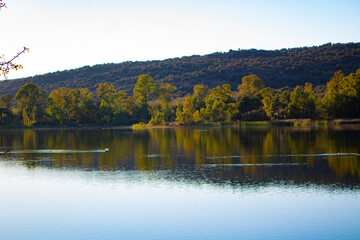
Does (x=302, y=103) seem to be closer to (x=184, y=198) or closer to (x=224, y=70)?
(x=184, y=198)

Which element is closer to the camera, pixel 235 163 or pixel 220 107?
pixel 235 163

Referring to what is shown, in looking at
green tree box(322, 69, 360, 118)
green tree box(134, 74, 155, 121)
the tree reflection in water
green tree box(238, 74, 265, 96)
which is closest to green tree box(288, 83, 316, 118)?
green tree box(322, 69, 360, 118)

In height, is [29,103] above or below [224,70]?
below

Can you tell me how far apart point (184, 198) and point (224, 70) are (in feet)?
429

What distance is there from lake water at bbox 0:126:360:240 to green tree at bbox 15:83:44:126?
6934 centimetres

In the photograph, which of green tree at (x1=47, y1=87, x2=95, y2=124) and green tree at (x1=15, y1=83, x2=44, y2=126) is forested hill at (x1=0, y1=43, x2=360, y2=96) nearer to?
green tree at (x1=47, y1=87, x2=95, y2=124)

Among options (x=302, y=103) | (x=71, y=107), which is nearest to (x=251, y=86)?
(x=302, y=103)

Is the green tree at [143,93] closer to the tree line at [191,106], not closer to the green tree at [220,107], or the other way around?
the tree line at [191,106]

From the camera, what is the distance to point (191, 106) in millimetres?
88000

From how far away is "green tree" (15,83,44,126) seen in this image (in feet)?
302

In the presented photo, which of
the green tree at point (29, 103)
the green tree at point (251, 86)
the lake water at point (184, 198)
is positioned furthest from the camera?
the green tree at point (251, 86)

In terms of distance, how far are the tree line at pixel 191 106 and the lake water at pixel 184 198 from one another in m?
51.9

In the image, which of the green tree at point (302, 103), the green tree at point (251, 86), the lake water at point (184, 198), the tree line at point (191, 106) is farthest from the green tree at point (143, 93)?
the lake water at point (184, 198)

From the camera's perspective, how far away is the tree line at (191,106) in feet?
247
